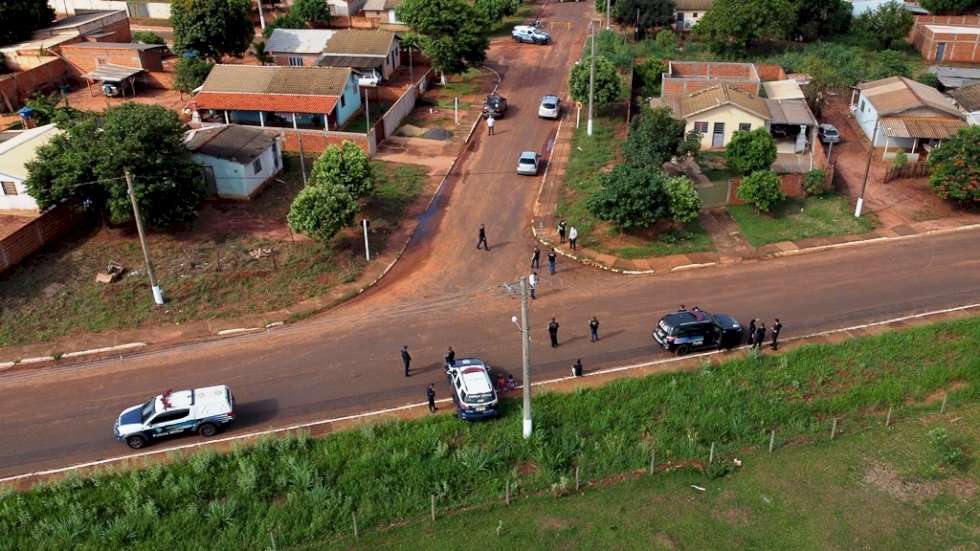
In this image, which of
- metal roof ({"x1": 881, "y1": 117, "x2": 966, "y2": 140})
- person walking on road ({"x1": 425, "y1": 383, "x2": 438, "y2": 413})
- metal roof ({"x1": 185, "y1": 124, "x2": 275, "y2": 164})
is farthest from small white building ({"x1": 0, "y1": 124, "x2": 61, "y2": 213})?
metal roof ({"x1": 881, "y1": 117, "x2": 966, "y2": 140})

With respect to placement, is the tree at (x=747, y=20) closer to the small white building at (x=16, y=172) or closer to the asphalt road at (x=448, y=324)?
the asphalt road at (x=448, y=324)

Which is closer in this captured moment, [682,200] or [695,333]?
[695,333]

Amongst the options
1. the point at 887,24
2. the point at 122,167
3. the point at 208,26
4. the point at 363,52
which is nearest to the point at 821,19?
the point at 887,24

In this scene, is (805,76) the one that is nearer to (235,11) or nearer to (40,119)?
(235,11)

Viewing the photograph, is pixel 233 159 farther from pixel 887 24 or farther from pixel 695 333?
pixel 887 24

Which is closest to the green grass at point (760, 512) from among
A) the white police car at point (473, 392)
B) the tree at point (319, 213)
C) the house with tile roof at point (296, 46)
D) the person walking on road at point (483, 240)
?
the white police car at point (473, 392)
